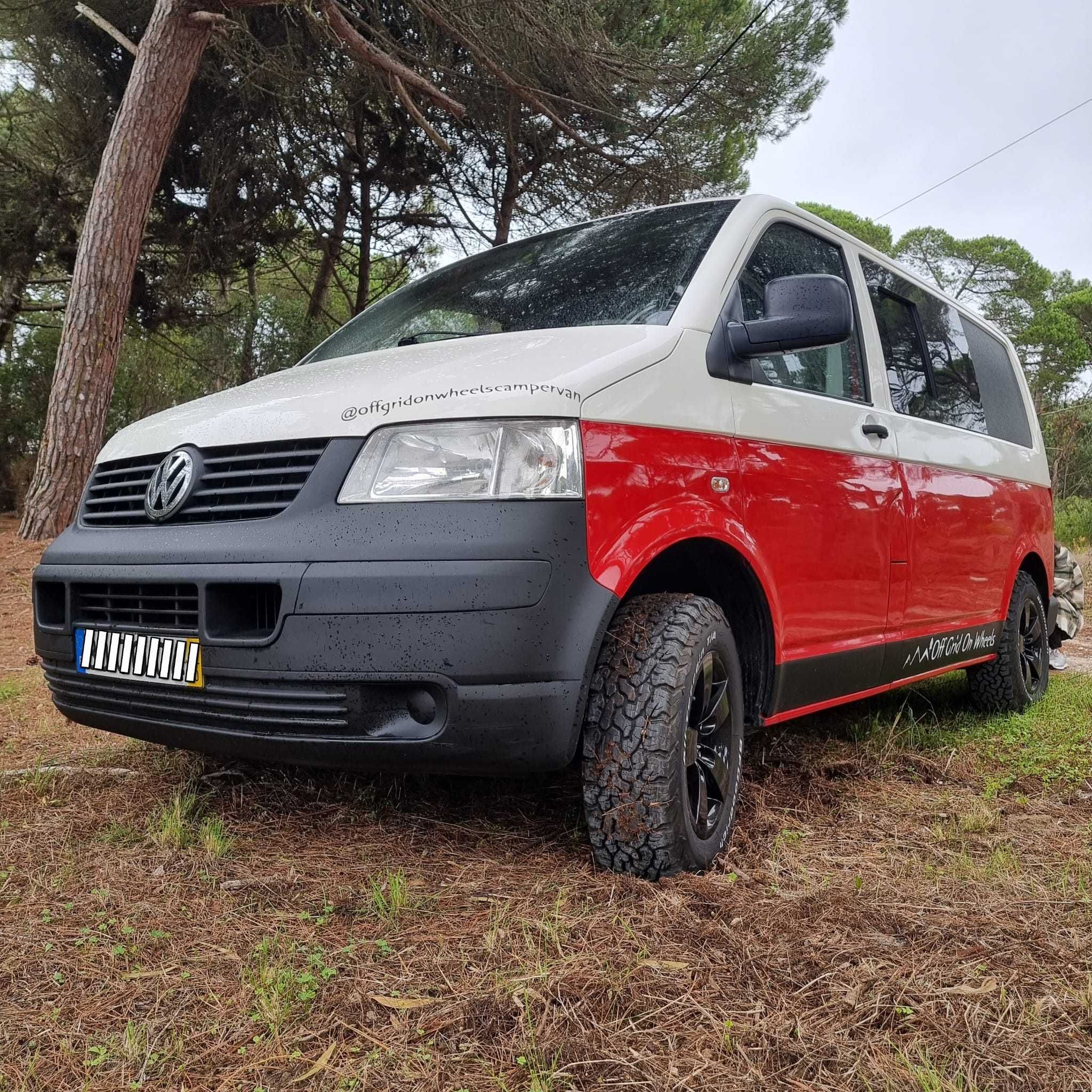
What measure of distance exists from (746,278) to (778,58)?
34.3 feet

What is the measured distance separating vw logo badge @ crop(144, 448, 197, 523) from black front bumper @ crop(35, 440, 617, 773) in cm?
18

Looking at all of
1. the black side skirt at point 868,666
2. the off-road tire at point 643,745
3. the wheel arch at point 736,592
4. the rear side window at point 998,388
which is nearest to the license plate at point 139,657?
the off-road tire at point 643,745

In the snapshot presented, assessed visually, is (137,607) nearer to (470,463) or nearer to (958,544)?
(470,463)

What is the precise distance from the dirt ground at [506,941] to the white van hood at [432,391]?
0.95 metres

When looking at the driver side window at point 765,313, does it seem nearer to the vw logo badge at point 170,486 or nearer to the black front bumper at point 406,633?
the black front bumper at point 406,633

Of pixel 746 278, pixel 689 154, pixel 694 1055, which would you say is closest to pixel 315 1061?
pixel 694 1055

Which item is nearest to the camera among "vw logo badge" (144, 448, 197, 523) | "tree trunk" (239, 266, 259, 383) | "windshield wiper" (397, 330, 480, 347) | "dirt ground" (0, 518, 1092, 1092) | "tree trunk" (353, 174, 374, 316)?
"dirt ground" (0, 518, 1092, 1092)

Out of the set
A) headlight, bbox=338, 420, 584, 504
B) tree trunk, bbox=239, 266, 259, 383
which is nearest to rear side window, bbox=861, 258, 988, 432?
headlight, bbox=338, 420, 584, 504

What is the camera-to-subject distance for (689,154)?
10875 millimetres

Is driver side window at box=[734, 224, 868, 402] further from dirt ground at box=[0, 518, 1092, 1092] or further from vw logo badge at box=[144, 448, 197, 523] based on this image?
vw logo badge at box=[144, 448, 197, 523]

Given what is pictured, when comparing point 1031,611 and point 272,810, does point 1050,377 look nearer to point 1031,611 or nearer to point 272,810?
point 1031,611

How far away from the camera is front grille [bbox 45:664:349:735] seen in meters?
1.94

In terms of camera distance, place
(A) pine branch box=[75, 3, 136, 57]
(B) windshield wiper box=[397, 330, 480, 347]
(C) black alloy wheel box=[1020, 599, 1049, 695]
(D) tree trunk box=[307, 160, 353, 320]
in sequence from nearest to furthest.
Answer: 1. (B) windshield wiper box=[397, 330, 480, 347]
2. (C) black alloy wheel box=[1020, 599, 1049, 695]
3. (A) pine branch box=[75, 3, 136, 57]
4. (D) tree trunk box=[307, 160, 353, 320]

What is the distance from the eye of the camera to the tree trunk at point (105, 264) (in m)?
7.64
